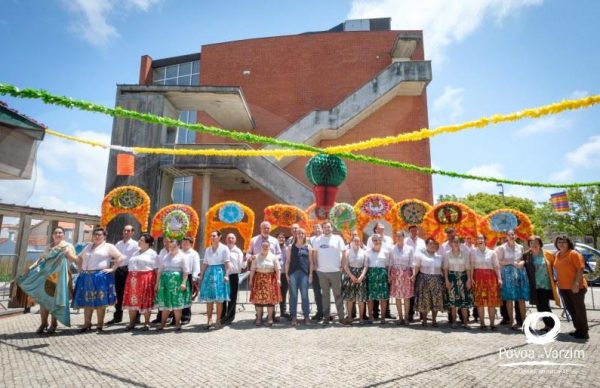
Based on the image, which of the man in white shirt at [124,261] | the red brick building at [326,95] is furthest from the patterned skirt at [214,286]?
the red brick building at [326,95]

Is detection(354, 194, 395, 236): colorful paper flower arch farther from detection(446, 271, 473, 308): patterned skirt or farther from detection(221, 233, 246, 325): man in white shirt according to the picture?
detection(221, 233, 246, 325): man in white shirt

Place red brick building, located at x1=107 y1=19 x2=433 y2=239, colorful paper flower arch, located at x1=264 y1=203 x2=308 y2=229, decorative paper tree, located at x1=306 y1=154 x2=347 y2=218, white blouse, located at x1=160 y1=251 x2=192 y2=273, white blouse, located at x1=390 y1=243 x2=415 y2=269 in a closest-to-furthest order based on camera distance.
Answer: white blouse, located at x1=160 y1=251 x2=192 y2=273 → white blouse, located at x1=390 y1=243 x2=415 y2=269 → decorative paper tree, located at x1=306 y1=154 x2=347 y2=218 → colorful paper flower arch, located at x1=264 y1=203 x2=308 y2=229 → red brick building, located at x1=107 y1=19 x2=433 y2=239

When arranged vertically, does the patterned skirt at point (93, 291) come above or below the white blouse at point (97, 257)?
below

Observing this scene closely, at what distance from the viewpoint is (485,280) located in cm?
632

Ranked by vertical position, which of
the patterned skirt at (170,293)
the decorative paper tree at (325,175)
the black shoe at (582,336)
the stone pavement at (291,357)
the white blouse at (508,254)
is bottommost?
the stone pavement at (291,357)

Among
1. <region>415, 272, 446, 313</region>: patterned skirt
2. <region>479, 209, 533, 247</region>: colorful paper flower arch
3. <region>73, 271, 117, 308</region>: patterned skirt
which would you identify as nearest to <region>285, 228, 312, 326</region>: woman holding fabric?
<region>415, 272, 446, 313</region>: patterned skirt

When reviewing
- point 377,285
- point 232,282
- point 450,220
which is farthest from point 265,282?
point 450,220

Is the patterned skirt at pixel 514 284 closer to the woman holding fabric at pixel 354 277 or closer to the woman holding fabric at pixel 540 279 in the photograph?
the woman holding fabric at pixel 540 279

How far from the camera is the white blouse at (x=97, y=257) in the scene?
5.95 m

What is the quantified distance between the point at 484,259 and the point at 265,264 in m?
4.16

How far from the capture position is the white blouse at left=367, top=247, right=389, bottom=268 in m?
6.68

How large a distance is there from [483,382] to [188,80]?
24.0 m

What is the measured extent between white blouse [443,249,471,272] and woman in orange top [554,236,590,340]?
1375 mm

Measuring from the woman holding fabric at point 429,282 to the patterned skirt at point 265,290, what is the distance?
2.67m
